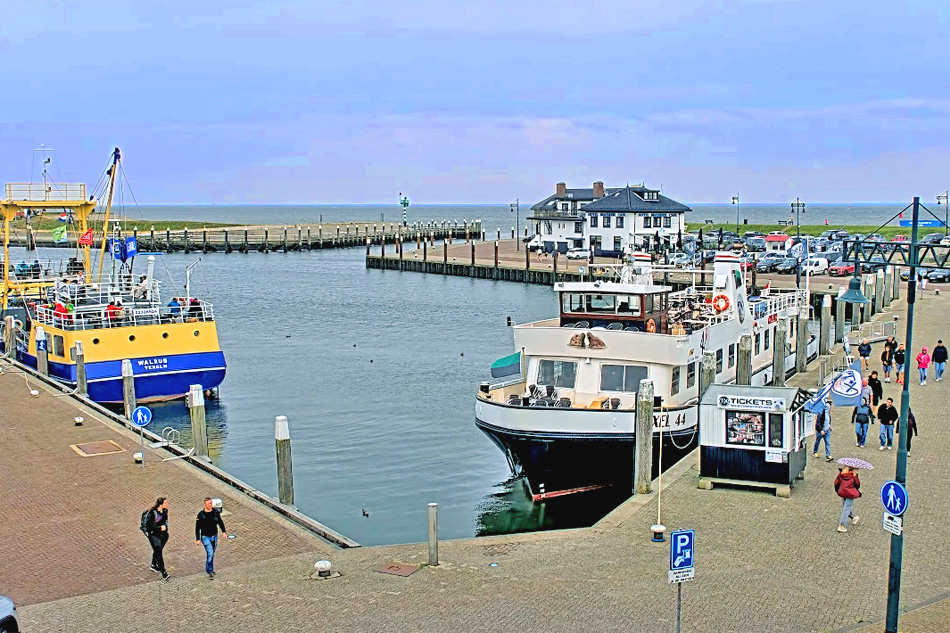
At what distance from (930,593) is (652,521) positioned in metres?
5.04

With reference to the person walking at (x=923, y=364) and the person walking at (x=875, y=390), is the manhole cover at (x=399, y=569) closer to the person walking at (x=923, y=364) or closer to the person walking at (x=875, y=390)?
the person walking at (x=875, y=390)

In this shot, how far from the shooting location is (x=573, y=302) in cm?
2750

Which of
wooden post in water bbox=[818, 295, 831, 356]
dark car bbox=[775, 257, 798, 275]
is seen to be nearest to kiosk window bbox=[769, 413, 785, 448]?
wooden post in water bbox=[818, 295, 831, 356]

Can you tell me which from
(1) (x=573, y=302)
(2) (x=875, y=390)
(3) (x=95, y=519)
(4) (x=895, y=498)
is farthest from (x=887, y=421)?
(3) (x=95, y=519)

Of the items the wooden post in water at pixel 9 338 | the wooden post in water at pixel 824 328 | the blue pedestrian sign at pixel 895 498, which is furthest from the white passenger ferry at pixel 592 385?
the wooden post in water at pixel 9 338

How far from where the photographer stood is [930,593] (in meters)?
15.0

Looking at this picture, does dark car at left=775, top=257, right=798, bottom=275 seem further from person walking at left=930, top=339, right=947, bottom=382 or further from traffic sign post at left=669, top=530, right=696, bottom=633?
traffic sign post at left=669, top=530, right=696, bottom=633

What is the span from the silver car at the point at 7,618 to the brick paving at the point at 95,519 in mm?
2529

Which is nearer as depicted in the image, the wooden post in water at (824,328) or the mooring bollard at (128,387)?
the mooring bollard at (128,387)

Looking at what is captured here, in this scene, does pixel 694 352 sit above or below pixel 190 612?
above

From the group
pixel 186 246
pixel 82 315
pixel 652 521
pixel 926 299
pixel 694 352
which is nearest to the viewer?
pixel 652 521

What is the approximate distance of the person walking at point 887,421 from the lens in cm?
2288

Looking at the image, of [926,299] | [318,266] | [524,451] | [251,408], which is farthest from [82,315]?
[318,266]

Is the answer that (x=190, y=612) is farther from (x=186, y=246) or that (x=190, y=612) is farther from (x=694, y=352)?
(x=186, y=246)
